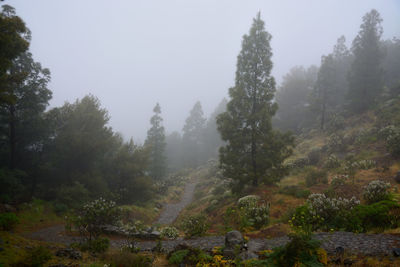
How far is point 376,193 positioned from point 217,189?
44.3 feet

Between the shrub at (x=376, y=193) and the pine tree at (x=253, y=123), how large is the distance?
4.90 metres

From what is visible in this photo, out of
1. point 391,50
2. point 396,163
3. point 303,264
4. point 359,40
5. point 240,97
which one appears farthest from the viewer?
point 391,50

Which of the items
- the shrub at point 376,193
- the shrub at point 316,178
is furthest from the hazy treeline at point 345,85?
the shrub at point 376,193

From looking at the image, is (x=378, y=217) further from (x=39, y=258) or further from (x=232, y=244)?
(x=39, y=258)

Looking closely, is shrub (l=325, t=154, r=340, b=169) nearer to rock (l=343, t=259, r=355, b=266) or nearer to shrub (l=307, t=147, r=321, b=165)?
shrub (l=307, t=147, r=321, b=165)

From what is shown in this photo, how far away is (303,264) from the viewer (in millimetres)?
4457

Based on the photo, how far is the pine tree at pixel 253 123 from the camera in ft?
43.7

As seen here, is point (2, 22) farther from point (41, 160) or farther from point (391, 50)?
point (391, 50)

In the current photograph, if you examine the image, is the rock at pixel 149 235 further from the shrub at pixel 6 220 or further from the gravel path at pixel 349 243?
the shrub at pixel 6 220

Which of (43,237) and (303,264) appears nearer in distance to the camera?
(303,264)

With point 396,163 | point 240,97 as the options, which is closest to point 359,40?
point 396,163

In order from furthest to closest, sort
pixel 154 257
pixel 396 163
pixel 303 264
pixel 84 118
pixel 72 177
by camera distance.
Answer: pixel 84 118 < pixel 72 177 < pixel 396 163 < pixel 154 257 < pixel 303 264

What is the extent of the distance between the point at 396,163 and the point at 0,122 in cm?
2661

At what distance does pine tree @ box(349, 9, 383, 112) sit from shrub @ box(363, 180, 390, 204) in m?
24.7
